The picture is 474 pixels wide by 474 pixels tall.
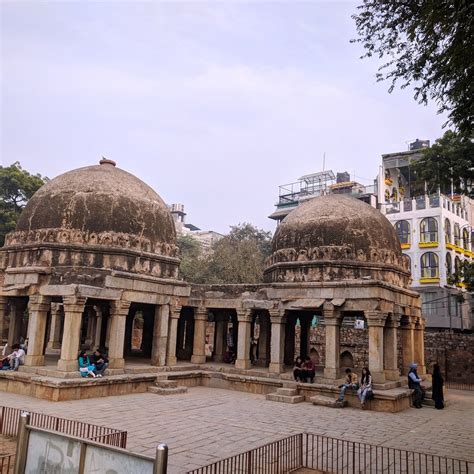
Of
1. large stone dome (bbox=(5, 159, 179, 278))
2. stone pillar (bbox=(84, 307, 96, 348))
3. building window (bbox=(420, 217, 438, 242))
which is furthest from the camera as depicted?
building window (bbox=(420, 217, 438, 242))

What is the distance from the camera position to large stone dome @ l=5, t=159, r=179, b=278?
1480cm

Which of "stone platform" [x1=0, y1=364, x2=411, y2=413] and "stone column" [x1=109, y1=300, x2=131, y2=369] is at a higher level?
"stone column" [x1=109, y1=300, x2=131, y2=369]

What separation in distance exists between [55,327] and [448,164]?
17890 mm

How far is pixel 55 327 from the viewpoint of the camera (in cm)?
2189

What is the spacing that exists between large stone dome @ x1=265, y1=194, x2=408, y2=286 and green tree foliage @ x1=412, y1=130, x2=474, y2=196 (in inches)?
99.1

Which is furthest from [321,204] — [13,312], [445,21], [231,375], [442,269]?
[442,269]

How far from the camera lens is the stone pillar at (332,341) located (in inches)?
566

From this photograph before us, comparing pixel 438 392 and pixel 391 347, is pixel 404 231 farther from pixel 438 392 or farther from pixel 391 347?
pixel 438 392

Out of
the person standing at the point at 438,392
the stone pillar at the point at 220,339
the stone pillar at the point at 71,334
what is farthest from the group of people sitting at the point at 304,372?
the stone pillar at the point at 71,334

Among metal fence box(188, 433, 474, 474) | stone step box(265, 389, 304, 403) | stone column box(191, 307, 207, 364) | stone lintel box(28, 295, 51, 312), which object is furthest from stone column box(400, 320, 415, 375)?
stone lintel box(28, 295, 51, 312)

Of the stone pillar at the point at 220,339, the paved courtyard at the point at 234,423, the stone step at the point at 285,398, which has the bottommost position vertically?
the paved courtyard at the point at 234,423

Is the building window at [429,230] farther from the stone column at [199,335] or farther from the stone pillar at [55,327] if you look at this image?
the stone pillar at [55,327]

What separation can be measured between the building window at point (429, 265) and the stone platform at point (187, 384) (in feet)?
55.1

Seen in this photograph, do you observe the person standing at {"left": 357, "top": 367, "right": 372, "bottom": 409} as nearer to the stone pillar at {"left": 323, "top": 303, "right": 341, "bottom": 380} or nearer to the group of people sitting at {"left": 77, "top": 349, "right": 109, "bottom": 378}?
the stone pillar at {"left": 323, "top": 303, "right": 341, "bottom": 380}
